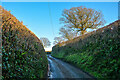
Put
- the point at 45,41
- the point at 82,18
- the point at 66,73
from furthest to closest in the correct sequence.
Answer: the point at 45,41 → the point at 82,18 → the point at 66,73

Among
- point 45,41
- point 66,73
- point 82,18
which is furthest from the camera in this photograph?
point 45,41

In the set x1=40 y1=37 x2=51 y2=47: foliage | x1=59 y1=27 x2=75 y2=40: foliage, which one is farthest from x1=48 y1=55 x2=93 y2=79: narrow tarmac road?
x1=40 y1=37 x2=51 y2=47: foliage

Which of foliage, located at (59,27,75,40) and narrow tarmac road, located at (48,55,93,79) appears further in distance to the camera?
foliage, located at (59,27,75,40)

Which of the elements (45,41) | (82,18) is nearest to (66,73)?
(82,18)

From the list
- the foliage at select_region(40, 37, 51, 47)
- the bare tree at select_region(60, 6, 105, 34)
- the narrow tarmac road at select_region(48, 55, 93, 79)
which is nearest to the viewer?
the narrow tarmac road at select_region(48, 55, 93, 79)

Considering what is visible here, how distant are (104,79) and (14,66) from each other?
628 cm

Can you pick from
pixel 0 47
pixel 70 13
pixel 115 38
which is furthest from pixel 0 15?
pixel 70 13

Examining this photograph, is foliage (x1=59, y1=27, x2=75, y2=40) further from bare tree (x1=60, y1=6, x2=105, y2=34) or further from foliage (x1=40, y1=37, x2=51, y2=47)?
foliage (x1=40, y1=37, x2=51, y2=47)

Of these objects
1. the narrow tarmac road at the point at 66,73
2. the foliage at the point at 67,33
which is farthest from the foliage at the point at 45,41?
the narrow tarmac road at the point at 66,73

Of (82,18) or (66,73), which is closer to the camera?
(66,73)

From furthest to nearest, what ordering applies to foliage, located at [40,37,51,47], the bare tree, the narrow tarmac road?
foliage, located at [40,37,51,47], the bare tree, the narrow tarmac road

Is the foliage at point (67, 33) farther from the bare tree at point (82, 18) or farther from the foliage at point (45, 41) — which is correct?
the foliage at point (45, 41)

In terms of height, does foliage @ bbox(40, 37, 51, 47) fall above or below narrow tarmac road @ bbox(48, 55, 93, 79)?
above

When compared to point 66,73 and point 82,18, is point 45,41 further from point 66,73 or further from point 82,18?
point 66,73
